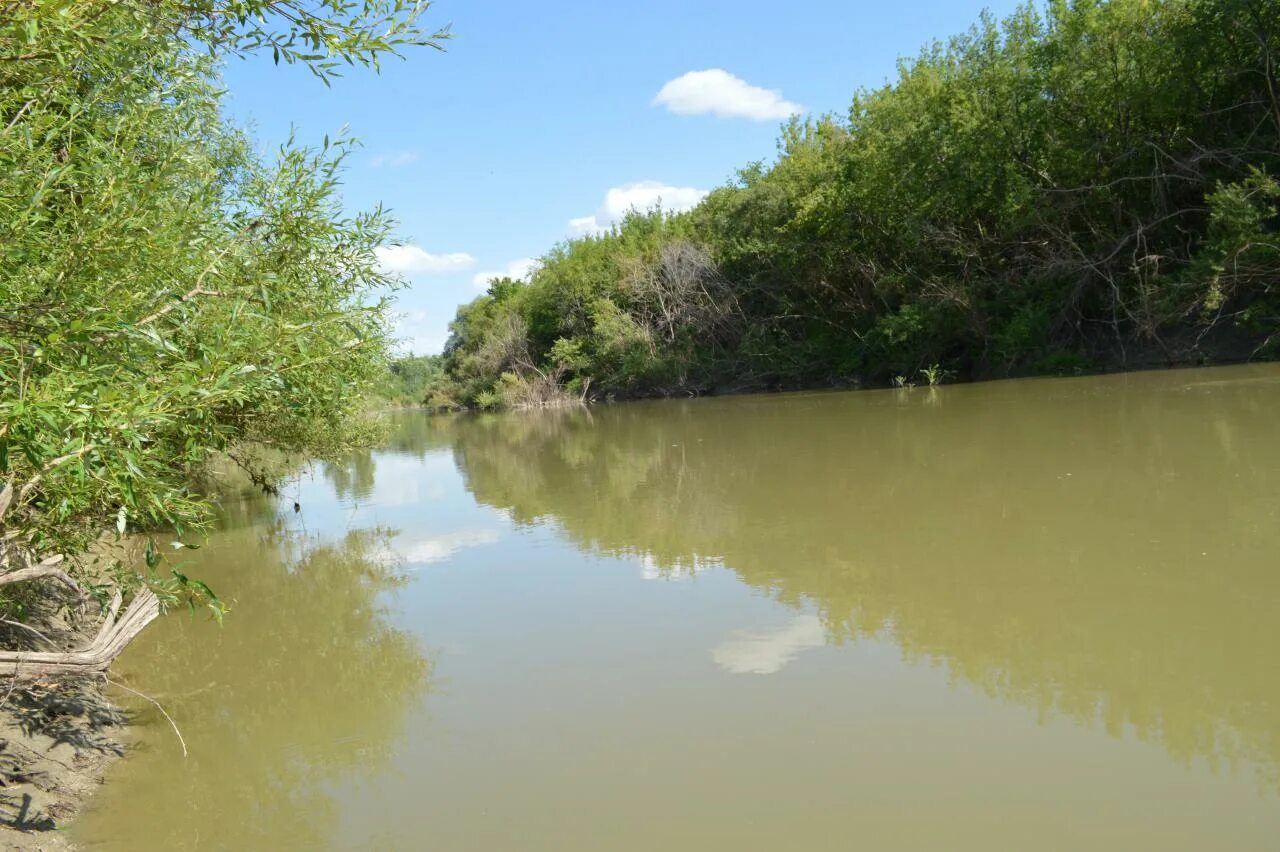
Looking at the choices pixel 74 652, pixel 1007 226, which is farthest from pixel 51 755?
pixel 1007 226

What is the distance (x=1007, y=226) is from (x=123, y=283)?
2898cm

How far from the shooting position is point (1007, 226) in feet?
93.2

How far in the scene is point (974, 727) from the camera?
4.31 m

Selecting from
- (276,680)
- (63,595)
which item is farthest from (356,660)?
(63,595)

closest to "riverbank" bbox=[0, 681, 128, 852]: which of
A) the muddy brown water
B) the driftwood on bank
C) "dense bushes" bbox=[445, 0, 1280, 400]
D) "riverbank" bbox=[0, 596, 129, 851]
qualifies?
"riverbank" bbox=[0, 596, 129, 851]

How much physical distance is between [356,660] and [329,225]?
319cm

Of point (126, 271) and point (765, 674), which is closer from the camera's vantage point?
point (126, 271)

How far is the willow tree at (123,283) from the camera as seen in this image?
3121 millimetres

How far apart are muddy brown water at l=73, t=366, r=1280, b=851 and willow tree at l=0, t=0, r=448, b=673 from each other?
1.29 metres

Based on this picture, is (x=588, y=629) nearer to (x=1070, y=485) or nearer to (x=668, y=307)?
(x=1070, y=485)

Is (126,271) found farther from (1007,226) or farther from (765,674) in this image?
(1007,226)

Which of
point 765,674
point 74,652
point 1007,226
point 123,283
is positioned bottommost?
point 765,674

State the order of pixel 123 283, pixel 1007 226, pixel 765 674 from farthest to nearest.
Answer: pixel 1007 226 → pixel 765 674 → pixel 123 283

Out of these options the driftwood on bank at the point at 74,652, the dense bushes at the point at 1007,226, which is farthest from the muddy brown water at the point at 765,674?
the dense bushes at the point at 1007,226
